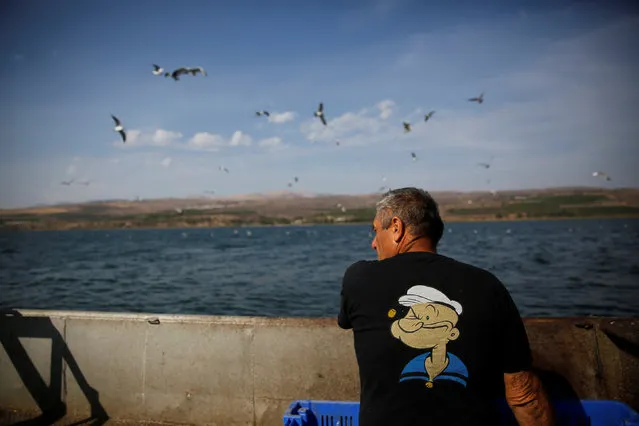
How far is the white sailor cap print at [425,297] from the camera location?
5.80 feet

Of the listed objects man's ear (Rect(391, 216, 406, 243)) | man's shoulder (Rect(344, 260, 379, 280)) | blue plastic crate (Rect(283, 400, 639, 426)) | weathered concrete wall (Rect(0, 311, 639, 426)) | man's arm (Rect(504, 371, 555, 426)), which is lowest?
weathered concrete wall (Rect(0, 311, 639, 426))

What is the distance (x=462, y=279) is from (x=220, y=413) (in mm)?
3380

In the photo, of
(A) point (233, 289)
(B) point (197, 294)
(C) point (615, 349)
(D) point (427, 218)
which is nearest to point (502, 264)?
(A) point (233, 289)

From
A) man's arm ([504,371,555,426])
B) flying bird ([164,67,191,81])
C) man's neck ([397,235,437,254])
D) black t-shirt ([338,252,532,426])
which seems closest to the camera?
black t-shirt ([338,252,532,426])

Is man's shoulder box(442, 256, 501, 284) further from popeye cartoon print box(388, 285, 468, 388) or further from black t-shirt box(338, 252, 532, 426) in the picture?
popeye cartoon print box(388, 285, 468, 388)

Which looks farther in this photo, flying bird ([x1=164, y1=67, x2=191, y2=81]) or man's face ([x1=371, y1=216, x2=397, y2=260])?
flying bird ([x1=164, y1=67, x2=191, y2=81])

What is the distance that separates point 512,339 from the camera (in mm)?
1820

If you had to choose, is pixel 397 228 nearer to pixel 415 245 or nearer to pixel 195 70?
pixel 415 245

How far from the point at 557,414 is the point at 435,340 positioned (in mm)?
1237

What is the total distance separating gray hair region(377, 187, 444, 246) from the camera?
6.95 feet

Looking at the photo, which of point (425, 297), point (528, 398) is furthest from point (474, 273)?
point (528, 398)

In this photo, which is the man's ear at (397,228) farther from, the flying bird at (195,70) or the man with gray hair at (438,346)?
the flying bird at (195,70)

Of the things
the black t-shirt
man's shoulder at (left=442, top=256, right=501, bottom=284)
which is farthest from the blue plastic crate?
man's shoulder at (left=442, top=256, right=501, bottom=284)

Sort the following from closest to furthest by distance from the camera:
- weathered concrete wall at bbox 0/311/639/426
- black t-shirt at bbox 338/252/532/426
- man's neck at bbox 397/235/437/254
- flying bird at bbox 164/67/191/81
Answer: black t-shirt at bbox 338/252/532/426, man's neck at bbox 397/235/437/254, weathered concrete wall at bbox 0/311/639/426, flying bird at bbox 164/67/191/81
